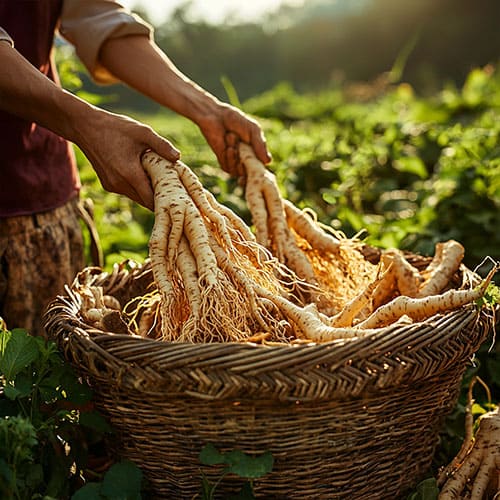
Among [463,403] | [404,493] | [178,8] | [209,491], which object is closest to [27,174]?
[209,491]

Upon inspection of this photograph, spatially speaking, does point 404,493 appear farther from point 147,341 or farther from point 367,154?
point 367,154

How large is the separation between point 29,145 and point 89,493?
1.13 meters

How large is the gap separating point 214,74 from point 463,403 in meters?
20.6

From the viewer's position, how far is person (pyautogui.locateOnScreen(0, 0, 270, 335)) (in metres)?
2.18

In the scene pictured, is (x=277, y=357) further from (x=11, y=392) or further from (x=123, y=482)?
(x=11, y=392)

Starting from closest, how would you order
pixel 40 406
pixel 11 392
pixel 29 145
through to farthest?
1. pixel 11 392
2. pixel 40 406
3. pixel 29 145

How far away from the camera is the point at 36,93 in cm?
172

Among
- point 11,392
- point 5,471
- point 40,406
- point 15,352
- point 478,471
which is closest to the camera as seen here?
point 5,471

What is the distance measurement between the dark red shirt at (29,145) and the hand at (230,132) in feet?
1.64

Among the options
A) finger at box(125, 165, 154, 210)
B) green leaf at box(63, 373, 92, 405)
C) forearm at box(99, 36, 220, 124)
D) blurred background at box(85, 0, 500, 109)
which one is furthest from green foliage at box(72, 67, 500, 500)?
blurred background at box(85, 0, 500, 109)

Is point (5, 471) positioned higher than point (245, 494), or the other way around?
point (5, 471)

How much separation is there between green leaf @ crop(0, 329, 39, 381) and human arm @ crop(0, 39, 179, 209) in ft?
1.39

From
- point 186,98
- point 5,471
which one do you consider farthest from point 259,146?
point 5,471

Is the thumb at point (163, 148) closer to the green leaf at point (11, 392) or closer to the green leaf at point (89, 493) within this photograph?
the green leaf at point (11, 392)
